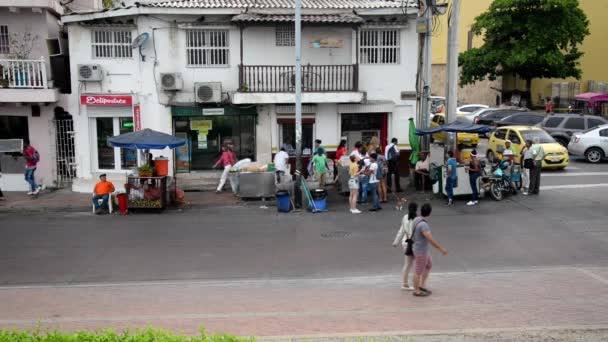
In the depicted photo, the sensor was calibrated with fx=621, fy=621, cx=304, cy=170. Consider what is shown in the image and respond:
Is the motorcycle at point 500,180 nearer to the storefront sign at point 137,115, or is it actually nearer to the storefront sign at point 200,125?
the storefront sign at point 200,125

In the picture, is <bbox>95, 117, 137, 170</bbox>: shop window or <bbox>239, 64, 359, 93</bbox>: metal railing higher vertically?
<bbox>239, 64, 359, 93</bbox>: metal railing

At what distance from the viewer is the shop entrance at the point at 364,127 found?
22.1 metres

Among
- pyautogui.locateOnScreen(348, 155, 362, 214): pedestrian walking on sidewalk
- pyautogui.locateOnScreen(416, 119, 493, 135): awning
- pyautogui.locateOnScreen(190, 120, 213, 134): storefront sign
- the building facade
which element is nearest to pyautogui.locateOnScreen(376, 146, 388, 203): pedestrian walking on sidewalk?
pyautogui.locateOnScreen(348, 155, 362, 214): pedestrian walking on sidewalk

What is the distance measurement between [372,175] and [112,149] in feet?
31.7

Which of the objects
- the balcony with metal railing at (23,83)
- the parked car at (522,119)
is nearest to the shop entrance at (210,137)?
the balcony with metal railing at (23,83)

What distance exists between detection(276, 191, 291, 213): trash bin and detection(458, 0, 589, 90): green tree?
84.7ft

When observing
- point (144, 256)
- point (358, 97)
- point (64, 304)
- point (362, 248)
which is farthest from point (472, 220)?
point (64, 304)

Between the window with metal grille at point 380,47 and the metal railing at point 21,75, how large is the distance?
35.5 feet

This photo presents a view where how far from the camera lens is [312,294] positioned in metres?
10.6

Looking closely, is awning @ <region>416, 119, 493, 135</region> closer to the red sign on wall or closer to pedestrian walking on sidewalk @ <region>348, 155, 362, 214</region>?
pedestrian walking on sidewalk @ <region>348, 155, 362, 214</region>

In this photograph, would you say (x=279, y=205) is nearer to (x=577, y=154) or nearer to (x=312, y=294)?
(x=312, y=294)

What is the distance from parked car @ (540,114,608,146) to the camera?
2714 centimetres

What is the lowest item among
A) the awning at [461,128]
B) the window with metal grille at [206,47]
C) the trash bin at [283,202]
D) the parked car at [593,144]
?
the trash bin at [283,202]

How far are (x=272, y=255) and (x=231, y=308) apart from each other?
133 inches
